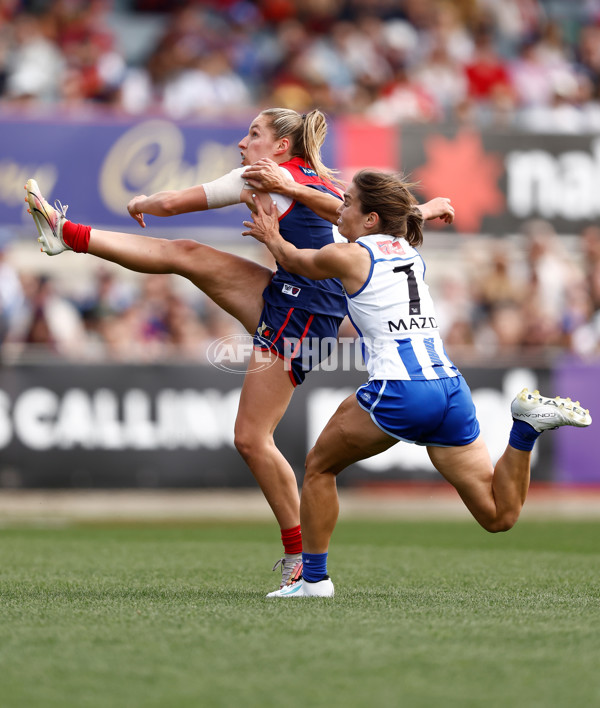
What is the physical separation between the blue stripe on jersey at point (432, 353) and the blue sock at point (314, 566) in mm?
1065

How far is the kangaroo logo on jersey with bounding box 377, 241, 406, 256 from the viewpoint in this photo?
Result: 5145mm

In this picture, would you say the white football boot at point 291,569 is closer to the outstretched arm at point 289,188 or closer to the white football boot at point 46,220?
the outstretched arm at point 289,188

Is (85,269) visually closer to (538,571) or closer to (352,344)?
(352,344)

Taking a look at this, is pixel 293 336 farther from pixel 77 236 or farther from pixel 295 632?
pixel 295 632

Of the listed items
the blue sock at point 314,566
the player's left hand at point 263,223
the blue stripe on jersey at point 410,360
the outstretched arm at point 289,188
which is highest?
the outstretched arm at point 289,188

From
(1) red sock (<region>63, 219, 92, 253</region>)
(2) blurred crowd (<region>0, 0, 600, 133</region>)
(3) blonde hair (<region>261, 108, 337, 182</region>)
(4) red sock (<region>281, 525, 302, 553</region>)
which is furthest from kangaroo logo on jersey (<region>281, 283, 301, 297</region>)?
(2) blurred crowd (<region>0, 0, 600, 133</region>)

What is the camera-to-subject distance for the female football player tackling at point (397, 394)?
5.03 meters

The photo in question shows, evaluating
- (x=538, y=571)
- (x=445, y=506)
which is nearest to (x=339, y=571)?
(x=538, y=571)

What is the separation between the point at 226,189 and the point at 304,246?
50 centimetres

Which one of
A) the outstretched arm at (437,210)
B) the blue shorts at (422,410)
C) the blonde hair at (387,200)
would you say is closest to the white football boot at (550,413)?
the blue shorts at (422,410)

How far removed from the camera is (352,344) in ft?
40.3

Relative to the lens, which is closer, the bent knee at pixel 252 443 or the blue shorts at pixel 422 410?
the blue shorts at pixel 422 410

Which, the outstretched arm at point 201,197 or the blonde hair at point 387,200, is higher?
the outstretched arm at point 201,197

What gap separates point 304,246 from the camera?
5.82m
